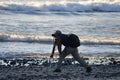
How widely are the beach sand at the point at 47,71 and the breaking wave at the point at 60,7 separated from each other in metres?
34.2

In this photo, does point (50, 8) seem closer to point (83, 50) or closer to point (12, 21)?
point (12, 21)

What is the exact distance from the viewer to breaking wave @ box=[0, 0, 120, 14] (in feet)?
184

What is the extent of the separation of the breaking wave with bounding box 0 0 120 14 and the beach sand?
1347 inches

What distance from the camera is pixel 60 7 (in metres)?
59.0

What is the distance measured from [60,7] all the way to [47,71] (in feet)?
137

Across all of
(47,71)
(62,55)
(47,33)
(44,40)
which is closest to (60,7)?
(47,33)

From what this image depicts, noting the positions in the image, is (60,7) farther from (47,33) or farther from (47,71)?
(47,71)

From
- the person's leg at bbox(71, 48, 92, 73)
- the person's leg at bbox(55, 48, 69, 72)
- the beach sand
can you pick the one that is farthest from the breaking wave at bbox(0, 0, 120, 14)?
the person's leg at bbox(71, 48, 92, 73)

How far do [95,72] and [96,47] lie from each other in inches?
342

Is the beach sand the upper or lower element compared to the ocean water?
upper

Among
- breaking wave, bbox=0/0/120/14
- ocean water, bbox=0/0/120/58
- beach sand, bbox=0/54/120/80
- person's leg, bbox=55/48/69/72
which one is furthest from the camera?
breaking wave, bbox=0/0/120/14

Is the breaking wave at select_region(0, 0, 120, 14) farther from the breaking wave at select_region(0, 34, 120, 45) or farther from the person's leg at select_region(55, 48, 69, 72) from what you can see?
the person's leg at select_region(55, 48, 69, 72)

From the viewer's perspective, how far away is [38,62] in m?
20.2

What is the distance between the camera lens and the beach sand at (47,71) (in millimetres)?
16234
